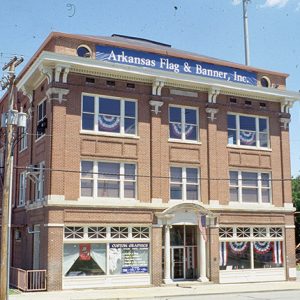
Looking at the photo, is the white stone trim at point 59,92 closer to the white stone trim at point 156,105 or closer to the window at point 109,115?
the window at point 109,115

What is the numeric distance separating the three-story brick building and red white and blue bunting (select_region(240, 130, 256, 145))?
93mm

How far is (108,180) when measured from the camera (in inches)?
1131

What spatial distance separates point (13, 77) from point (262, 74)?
690 inches

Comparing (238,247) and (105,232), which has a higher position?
(105,232)

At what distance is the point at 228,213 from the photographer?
31406 millimetres

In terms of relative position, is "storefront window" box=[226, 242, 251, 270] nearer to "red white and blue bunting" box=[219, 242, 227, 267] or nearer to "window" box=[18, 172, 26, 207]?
"red white and blue bunting" box=[219, 242, 227, 267]

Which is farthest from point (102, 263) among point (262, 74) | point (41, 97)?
point (262, 74)

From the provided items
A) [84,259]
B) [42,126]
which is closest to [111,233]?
[84,259]

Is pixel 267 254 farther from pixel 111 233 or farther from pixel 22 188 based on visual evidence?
pixel 22 188

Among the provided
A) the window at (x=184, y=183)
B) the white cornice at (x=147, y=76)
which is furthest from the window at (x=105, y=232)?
the white cornice at (x=147, y=76)

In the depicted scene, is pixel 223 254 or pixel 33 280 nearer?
pixel 33 280

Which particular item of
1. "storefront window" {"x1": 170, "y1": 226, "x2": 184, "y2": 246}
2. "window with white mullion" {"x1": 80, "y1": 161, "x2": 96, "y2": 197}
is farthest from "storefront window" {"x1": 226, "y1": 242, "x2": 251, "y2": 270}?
"window with white mullion" {"x1": 80, "y1": 161, "x2": 96, "y2": 197}

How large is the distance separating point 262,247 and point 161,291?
869cm

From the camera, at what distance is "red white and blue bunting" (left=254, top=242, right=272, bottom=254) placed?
106 feet
